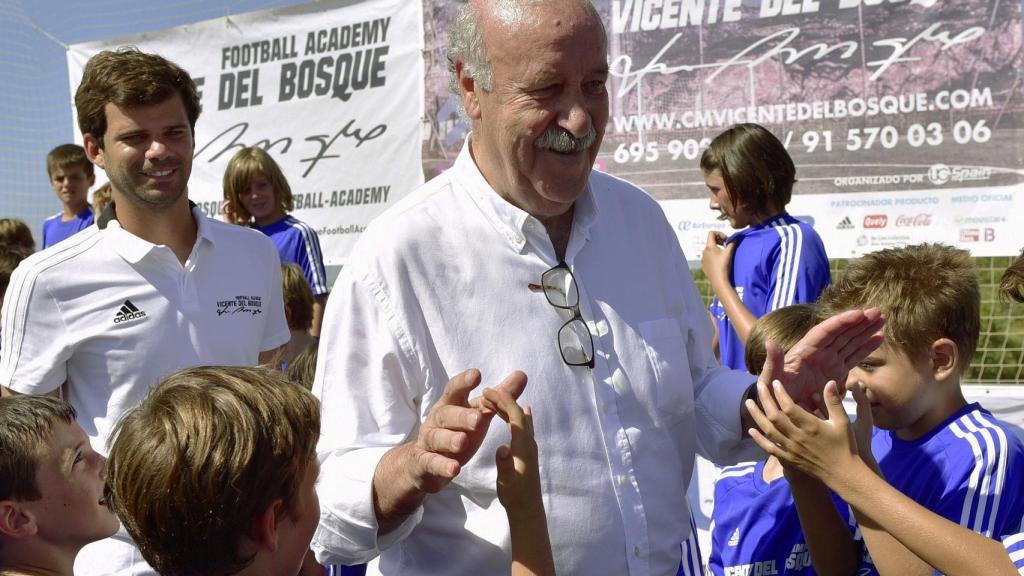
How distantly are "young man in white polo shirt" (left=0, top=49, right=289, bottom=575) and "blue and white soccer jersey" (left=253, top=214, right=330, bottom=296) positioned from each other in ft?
8.84

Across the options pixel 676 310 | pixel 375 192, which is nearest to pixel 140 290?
pixel 676 310

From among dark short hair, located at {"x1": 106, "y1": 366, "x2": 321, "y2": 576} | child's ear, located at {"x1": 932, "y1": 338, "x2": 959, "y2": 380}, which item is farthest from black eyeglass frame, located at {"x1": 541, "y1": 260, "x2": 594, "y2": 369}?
child's ear, located at {"x1": 932, "y1": 338, "x2": 959, "y2": 380}

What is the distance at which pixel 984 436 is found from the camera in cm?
241

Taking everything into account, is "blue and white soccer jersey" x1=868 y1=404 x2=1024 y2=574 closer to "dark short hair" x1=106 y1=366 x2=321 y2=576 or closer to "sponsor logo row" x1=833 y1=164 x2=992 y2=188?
"dark short hair" x1=106 y1=366 x2=321 y2=576

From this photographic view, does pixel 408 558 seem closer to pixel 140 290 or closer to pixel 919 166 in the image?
pixel 140 290

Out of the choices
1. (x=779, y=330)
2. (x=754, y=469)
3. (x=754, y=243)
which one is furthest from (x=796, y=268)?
(x=754, y=469)

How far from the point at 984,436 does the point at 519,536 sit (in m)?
1.22

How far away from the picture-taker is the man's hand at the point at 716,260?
4730 mm

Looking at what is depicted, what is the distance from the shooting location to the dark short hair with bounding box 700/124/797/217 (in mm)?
4598

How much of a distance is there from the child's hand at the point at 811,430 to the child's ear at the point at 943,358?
0.60 m

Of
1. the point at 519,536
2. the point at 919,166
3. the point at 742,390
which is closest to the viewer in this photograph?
the point at 519,536
